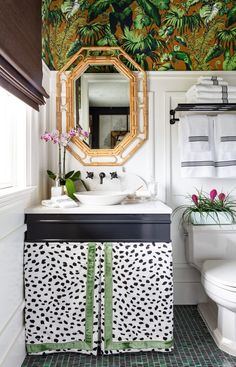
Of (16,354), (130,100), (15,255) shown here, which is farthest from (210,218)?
(16,354)

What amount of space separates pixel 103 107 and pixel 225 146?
3.15 feet

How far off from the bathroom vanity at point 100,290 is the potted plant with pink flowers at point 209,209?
0.54 m

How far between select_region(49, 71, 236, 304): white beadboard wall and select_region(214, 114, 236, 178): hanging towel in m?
0.22

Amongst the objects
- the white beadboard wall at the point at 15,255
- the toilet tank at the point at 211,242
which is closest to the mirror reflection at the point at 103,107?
the white beadboard wall at the point at 15,255

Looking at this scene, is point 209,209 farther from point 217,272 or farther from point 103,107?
point 103,107

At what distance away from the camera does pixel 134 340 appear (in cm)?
181

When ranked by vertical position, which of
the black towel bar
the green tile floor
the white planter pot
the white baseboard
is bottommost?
the green tile floor

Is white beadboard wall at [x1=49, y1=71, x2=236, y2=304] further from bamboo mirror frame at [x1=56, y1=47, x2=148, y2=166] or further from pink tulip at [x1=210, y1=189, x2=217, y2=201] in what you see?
pink tulip at [x1=210, y1=189, x2=217, y2=201]

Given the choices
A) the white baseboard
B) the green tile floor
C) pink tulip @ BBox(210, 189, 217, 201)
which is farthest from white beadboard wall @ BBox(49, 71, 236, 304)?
the white baseboard

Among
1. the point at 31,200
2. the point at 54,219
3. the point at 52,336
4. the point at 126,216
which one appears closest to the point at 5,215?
the point at 54,219

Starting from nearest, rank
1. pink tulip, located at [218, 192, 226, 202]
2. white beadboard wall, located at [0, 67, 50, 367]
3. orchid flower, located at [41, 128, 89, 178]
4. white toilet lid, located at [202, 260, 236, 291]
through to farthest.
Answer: white beadboard wall, located at [0, 67, 50, 367] < white toilet lid, located at [202, 260, 236, 291] < orchid flower, located at [41, 128, 89, 178] < pink tulip, located at [218, 192, 226, 202]

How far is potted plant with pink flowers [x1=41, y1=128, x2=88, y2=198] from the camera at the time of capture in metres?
2.17

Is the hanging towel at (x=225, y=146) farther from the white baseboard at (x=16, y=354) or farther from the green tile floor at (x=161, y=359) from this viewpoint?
the white baseboard at (x=16, y=354)

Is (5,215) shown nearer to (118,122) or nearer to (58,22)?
(118,122)
